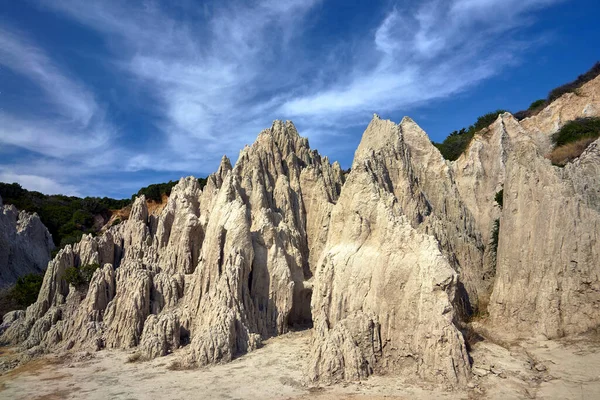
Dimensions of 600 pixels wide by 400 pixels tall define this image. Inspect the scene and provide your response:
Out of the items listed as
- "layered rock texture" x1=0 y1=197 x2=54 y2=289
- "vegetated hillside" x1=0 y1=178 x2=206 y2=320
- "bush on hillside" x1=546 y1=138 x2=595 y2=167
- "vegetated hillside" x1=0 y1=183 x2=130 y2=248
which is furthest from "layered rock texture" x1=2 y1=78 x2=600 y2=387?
"vegetated hillside" x1=0 y1=183 x2=130 y2=248

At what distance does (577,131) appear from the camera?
25.9 metres

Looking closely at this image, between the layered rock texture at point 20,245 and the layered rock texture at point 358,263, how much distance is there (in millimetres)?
13070

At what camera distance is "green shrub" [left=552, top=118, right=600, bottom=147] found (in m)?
24.9

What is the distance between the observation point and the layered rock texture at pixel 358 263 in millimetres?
14625

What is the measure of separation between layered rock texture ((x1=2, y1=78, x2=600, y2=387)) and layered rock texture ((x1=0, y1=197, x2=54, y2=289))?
42.9 feet

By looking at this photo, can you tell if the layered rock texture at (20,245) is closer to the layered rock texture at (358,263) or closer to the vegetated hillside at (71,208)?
the vegetated hillside at (71,208)

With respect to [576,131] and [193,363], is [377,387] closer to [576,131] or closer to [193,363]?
[193,363]

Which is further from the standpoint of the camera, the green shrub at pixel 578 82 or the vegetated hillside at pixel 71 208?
the vegetated hillside at pixel 71 208

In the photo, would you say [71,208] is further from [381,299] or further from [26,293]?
[381,299]

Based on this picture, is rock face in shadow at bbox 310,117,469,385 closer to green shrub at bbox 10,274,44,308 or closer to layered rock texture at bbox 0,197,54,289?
green shrub at bbox 10,274,44,308

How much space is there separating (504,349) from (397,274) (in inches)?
183

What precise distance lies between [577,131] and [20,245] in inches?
1732

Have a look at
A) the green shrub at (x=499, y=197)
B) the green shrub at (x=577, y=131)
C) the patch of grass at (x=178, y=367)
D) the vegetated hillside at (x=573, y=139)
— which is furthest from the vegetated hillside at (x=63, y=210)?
the green shrub at (x=577, y=131)

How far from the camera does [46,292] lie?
2258 cm
